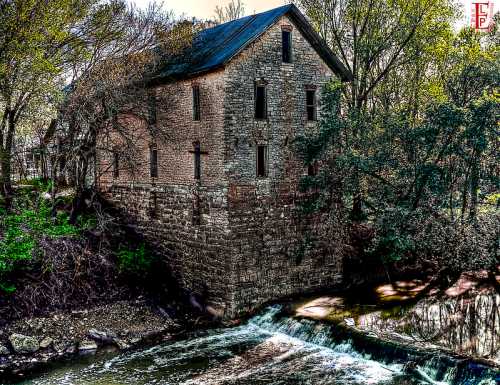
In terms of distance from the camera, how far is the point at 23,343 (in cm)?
1647

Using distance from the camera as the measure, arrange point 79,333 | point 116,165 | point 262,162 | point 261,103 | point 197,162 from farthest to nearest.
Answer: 1. point 116,165
2. point 197,162
3. point 262,162
4. point 261,103
5. point 79,333

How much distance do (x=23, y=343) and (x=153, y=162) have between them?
342 inches

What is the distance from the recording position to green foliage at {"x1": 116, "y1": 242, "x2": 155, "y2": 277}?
2092cm

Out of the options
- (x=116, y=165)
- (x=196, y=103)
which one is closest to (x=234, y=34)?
(x=196, y=103)

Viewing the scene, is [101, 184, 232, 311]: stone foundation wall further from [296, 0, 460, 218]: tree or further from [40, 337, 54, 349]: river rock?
[296, 0, 460, 218]: tree

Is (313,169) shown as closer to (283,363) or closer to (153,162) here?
(153,162)

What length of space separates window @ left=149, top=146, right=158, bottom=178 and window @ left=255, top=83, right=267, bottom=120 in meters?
4.94

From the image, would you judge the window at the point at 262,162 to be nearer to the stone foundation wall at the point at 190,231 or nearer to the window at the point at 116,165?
the stone foundation wall at the point at 190,231

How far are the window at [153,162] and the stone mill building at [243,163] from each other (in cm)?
33

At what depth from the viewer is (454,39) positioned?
882 inches

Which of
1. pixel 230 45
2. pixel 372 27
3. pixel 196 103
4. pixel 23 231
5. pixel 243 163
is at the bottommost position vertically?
pixel 23 231

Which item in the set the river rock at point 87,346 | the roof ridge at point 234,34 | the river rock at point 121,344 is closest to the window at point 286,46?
the roof ridge at point 234,34

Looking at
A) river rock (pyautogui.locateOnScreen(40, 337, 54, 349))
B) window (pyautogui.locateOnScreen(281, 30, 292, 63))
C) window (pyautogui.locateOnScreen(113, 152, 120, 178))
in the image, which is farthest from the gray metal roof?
river rock (pyautogui.locateOnScreen(40, 337, 54, 349))

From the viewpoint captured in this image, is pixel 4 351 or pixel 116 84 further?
pixel 116 84
